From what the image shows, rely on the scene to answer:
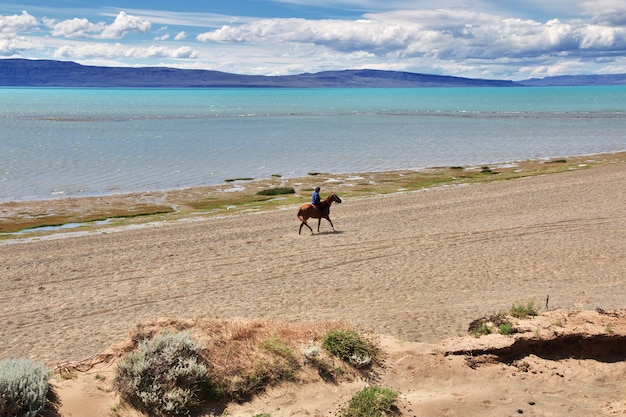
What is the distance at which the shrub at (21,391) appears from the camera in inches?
319

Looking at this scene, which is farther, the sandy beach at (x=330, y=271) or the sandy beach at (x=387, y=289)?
the sandy beach at (x=330, y=271)

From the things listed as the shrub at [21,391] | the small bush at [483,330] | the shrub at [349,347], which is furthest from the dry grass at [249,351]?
the small bush at [483,330]

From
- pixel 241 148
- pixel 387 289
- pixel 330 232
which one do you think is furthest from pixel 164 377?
pixel 241 148

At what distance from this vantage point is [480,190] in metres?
38.5

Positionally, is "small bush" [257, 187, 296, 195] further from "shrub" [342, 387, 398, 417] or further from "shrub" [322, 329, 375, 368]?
"shrub" [342, 387, 398, 417]

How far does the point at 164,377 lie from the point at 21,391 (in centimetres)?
188

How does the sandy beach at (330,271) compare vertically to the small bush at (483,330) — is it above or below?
below

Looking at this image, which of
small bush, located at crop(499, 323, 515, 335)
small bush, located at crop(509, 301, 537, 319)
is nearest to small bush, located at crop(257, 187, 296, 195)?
small bush, located at crop(509, 301, 537, 319)

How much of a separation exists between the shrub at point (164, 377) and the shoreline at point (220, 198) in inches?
925

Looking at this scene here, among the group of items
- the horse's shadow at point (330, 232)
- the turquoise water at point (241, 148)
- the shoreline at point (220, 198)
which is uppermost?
the turquoise water at point (241, 148)

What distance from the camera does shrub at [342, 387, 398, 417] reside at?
29.1 ft

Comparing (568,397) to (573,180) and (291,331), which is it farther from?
(573,180)

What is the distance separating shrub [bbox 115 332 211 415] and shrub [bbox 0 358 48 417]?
3.72 feet

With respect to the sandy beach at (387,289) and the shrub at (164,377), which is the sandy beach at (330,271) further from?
the shrub at (164,377)
